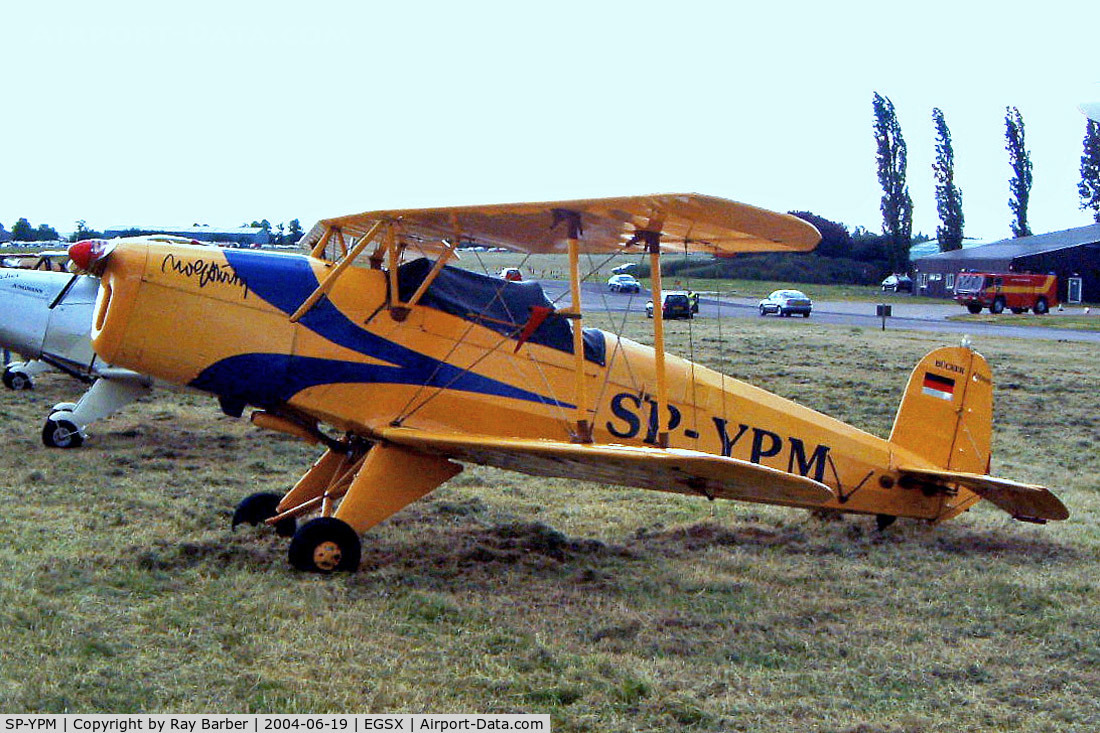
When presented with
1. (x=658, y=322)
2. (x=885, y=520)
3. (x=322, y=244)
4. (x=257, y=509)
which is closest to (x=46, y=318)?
(x=257, y=509)

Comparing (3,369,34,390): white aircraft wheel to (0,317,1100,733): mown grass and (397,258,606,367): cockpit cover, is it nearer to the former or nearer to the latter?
(0,317,1100,733): mown grass

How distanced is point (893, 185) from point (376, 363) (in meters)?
59.2

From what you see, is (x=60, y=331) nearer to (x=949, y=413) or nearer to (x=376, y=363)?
(x=376, y=363)

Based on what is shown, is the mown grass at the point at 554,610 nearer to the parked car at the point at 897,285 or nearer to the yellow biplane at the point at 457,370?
the yellow biplane at the point at 457,370

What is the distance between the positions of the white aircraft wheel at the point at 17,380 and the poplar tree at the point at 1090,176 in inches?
2642

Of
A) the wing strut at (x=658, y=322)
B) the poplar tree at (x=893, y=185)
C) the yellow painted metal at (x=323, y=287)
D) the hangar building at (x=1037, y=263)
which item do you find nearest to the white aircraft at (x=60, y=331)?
the yellow painted metal at (x=323, y=287)

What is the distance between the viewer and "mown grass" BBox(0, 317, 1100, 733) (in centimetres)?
411

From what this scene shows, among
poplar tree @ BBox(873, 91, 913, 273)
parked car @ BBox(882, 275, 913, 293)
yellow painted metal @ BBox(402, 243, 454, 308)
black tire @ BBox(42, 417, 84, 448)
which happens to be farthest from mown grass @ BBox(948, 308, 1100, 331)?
yellow painted metal @ BBox(402, 243, 454, 308)

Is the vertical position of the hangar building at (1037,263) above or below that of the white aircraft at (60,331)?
above

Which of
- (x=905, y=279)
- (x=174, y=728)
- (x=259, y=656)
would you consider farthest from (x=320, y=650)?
(x=905, y=279)

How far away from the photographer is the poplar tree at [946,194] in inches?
2530

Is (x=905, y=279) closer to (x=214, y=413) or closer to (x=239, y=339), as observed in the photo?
(x=214, y=413)

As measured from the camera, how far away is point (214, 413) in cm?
1209

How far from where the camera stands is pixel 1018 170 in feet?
221
